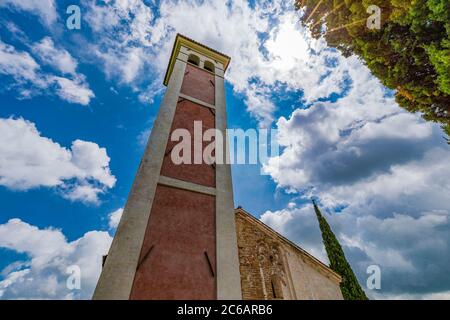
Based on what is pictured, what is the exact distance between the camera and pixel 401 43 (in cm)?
775

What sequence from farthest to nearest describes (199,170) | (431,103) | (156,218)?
1. (431,103)
2. (199,170)
3. (156,218)

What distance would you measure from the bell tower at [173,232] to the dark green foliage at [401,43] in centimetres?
650

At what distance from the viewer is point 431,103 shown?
8195 mm

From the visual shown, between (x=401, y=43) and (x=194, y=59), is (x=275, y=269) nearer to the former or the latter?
(x=401, y=43)

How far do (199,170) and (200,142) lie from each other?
1.33 m

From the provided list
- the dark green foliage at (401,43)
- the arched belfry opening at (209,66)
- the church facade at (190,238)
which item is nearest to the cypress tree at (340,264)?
the church facade at (190,238)

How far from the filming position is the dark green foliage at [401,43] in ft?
22.0

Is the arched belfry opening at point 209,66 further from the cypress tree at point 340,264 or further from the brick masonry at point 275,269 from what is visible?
the cypress tree at point 340,264

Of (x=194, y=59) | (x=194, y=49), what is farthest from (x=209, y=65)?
(x=194, y=49)

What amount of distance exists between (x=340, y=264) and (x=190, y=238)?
17.3 metres

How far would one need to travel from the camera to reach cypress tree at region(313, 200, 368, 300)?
16.5 meters

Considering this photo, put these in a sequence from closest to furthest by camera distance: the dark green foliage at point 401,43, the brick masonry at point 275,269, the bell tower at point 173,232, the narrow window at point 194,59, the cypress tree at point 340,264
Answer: the bell tower at point 173,232 < the dark green foliage at point 401,43 < the brick masonry at point 275,269 < the narrow window at point 194,59 < the cypress tree at point 340,264

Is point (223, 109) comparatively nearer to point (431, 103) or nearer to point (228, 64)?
point (228, 64)

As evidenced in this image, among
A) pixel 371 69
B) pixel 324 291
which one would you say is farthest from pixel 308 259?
pixel 371 69
